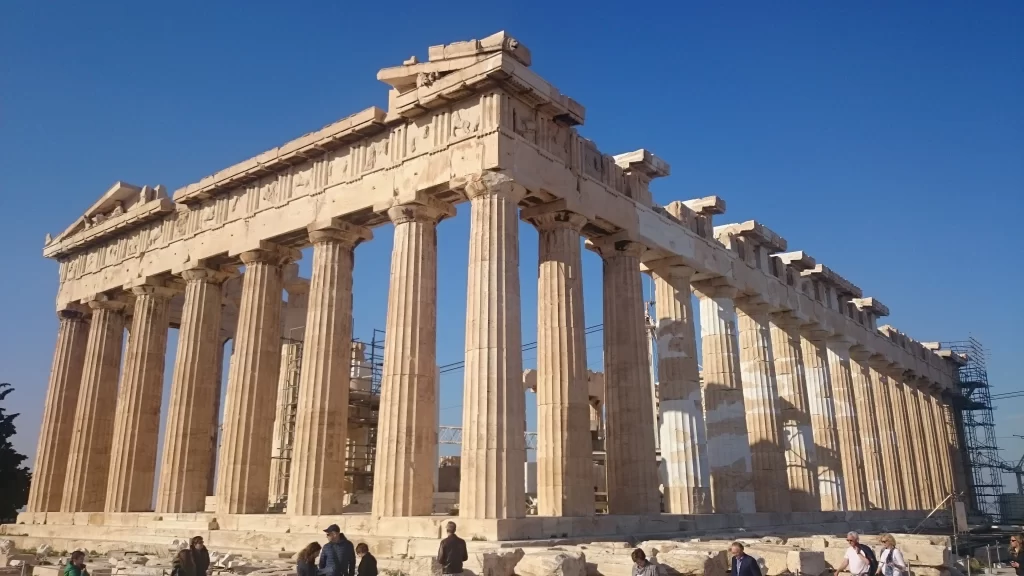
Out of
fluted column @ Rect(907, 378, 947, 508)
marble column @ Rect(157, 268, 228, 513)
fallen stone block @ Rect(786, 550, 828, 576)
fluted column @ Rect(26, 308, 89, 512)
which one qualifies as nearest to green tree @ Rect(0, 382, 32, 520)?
fluted column @ Rect(26, 308, 89, 512)

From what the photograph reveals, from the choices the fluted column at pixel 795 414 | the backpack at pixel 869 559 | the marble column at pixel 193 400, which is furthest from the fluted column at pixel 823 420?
the marble column at pixel 193 400

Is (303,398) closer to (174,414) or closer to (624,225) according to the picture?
(174,414)

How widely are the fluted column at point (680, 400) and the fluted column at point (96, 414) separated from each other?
67.2 feet

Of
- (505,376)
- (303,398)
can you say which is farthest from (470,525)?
(303,398)

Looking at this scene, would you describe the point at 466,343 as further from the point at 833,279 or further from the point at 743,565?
the point at 833,279

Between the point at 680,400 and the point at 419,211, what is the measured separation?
10.2 metres

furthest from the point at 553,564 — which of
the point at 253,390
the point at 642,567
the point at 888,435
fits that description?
the point at 888,435

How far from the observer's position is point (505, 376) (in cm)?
1759

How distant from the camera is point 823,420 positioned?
32281 mm

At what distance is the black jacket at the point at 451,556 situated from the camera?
12.5 meters

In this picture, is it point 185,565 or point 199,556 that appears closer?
point 185,565

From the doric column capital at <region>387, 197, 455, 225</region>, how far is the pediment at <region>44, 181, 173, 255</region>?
39.3 ft

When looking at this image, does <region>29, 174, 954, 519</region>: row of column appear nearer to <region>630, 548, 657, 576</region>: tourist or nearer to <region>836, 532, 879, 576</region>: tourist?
<region>630, 548, 657, 576</region>: tourist

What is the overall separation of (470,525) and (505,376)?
10.6 feet
